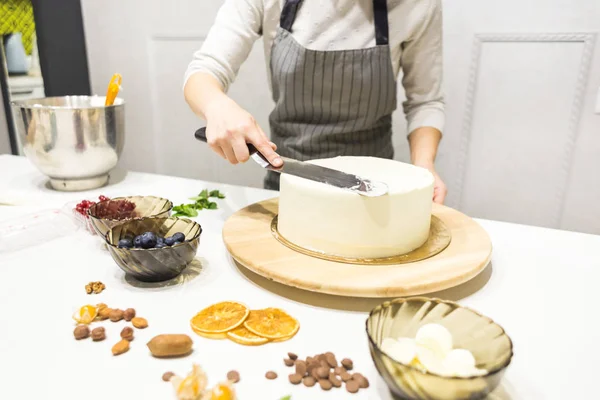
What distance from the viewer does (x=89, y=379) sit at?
0.65 m

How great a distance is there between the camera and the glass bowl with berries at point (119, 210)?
101 centimetres

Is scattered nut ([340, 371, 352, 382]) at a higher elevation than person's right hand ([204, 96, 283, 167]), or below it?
below

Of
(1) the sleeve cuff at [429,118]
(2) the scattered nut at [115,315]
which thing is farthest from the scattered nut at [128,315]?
(1) the sleeve cuff at [429,118]

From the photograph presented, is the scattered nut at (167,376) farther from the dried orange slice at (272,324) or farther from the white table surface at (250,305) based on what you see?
the dried orange slice at (272,324)

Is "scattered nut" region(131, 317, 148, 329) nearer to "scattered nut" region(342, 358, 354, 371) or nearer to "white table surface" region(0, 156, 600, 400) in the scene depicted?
"white table surface" region(0, 156, 600, 400)

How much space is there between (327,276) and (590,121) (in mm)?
1722

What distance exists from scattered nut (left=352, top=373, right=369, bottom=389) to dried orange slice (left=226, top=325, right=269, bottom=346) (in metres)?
0.15

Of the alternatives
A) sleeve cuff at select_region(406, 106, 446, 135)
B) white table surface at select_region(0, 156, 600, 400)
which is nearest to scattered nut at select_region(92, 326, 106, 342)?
white table surface at select_region(0, 156, 600, 400)

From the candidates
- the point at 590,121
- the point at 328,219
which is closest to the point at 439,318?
the point at 328,219

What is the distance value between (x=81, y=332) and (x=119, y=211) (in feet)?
1.35

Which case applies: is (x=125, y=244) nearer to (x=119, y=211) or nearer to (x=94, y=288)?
(x=94, y=288)

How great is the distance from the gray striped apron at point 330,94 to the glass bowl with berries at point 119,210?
1.97ft

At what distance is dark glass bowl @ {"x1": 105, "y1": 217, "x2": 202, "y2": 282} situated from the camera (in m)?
0.84

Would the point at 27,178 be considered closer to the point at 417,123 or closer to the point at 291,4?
the point at 291,4
